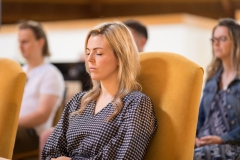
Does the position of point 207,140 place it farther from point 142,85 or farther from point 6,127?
point 6,127

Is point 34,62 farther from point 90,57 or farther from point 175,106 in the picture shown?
point 175,106

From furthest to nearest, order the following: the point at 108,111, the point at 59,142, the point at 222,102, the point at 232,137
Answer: the point at 222,102 < the point at 232,137 < the point at 59,142 < the point at 108,111

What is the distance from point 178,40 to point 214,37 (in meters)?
4.00

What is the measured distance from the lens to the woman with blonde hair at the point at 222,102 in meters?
2.27

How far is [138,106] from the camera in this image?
69.1 inches

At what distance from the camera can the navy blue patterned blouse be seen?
172 cm

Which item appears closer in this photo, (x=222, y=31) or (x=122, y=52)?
(x=122, y=52)

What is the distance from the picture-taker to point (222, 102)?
2416 millimetres

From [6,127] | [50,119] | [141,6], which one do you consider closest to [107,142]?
[6,127]

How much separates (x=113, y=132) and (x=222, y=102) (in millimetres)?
863

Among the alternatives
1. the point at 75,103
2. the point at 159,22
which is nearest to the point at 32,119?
the point at 75,103

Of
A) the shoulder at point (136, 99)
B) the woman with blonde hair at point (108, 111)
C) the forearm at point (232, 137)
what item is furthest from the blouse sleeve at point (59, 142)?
the forearm at point (232, 137)

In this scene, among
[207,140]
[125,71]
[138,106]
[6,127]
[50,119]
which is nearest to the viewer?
[138,106]

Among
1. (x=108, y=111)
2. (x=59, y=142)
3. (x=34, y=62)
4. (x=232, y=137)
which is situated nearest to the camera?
(x=108, y=111)
